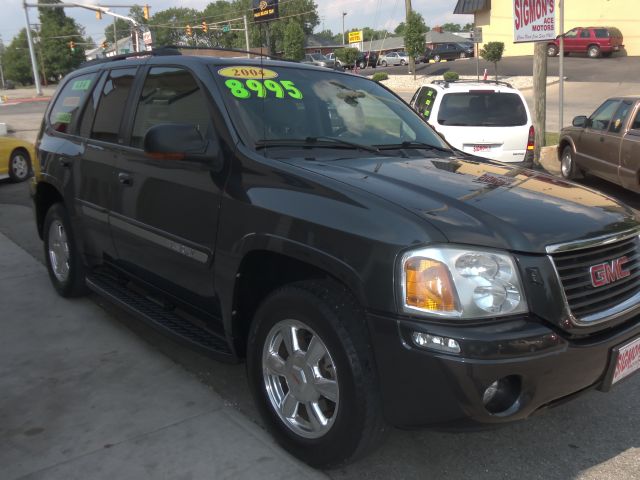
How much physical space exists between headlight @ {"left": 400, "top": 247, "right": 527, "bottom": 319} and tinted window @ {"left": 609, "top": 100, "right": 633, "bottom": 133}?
305 inches

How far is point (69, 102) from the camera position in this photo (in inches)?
202

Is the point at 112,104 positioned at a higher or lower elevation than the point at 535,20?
lower

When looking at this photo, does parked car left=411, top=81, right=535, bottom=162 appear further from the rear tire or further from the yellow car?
the rear tire

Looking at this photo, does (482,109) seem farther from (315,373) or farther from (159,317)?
(315,373)

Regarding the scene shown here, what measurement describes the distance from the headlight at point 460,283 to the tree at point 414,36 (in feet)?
117

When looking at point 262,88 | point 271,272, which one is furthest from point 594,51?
point 271,272

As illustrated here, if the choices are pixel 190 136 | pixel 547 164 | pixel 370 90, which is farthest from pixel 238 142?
pixel 547 164

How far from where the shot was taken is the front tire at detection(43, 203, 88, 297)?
4965mm

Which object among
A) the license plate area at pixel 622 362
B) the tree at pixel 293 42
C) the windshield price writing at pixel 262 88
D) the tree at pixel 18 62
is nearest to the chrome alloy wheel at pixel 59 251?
the windshield price writing at pixel 262 88

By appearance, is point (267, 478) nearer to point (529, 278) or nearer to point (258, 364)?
point (258, 364)

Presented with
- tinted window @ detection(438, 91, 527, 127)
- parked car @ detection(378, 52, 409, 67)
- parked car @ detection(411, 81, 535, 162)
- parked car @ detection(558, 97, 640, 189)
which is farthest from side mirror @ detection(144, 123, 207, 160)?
parked car @ detection(378, 52, 409, 67)

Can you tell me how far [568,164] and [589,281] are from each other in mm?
9104

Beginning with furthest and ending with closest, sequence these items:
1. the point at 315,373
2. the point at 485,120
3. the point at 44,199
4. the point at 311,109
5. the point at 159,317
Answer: the point at 485,120, the point at 44,199, the point at 159,317, the point at 311,109, the point at 315,373

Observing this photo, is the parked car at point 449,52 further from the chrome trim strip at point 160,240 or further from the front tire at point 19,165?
the chrome trim strip at point 160,240
